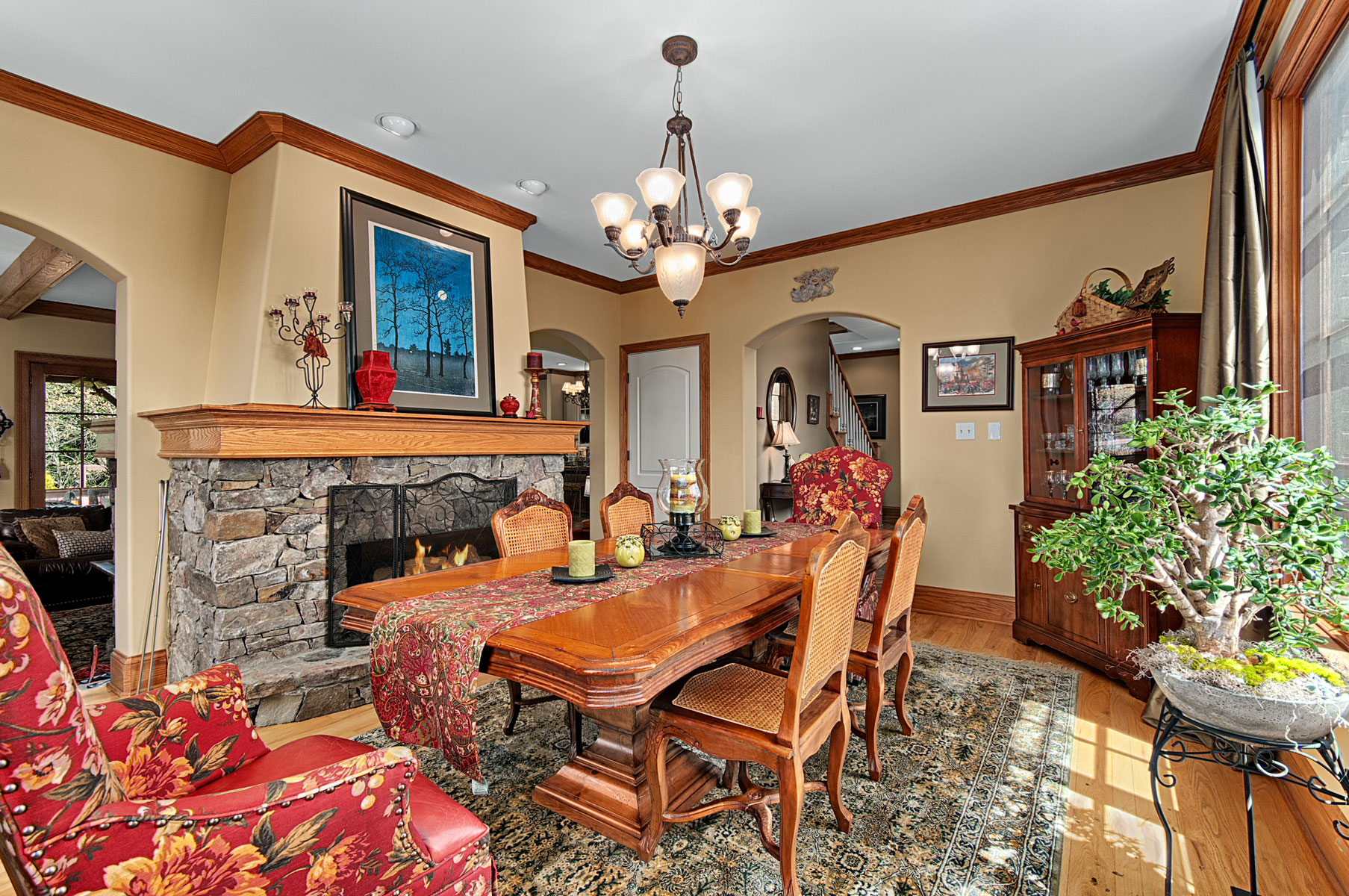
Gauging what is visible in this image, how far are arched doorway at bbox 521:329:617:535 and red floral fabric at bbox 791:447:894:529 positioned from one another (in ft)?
6.26

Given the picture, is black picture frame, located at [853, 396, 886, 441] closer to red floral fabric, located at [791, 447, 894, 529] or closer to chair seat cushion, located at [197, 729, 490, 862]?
red floral fabric, located at [791, 447, 894, 529]

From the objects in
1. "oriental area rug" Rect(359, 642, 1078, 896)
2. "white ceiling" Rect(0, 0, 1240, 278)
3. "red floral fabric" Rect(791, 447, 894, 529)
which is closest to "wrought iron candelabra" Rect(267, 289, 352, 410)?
"white ceiling" Rect(0, 0, 1240, 278)

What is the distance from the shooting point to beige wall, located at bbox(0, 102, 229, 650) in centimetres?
271

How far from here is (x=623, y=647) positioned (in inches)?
52.7

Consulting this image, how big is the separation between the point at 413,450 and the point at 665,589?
205cm

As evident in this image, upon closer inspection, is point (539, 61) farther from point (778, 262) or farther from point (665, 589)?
point (778, 262)

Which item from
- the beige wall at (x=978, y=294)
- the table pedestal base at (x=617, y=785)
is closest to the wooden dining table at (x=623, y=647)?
the table pedestal base at (x=617, y=785)

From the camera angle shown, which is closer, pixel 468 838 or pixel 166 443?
pixel 468 838

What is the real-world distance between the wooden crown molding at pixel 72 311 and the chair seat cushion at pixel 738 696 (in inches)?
275

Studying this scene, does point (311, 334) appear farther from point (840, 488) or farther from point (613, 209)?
point (840, 488)

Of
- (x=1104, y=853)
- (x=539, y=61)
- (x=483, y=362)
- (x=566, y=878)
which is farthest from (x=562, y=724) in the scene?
(x=539, y=61)

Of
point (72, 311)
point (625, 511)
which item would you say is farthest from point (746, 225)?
point (72, 311)

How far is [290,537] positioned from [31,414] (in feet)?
16.3

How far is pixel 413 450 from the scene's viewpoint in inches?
131
